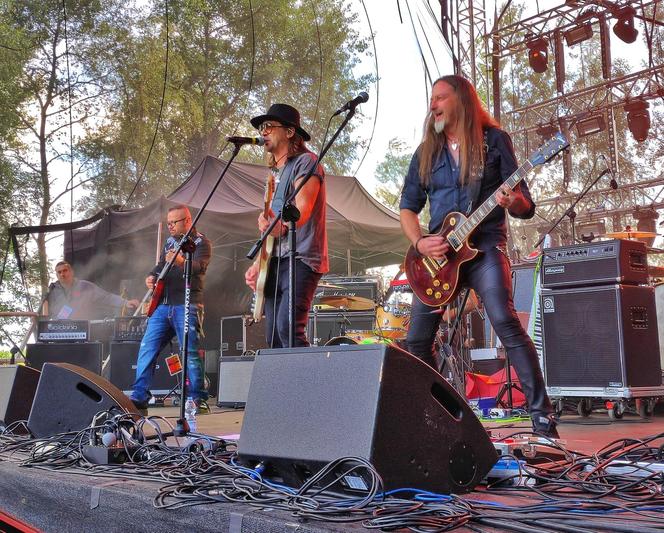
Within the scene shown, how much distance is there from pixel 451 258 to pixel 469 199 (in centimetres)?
27

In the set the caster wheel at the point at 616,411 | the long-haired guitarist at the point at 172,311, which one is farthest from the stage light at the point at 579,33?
the caster wheel at the point at 616,411

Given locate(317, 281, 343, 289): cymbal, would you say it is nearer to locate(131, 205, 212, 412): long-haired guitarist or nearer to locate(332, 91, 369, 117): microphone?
locate(131, 205, 212, 412): long-haired guitarist

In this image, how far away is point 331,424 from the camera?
1.58 metres

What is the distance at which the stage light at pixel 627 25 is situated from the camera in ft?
36.0

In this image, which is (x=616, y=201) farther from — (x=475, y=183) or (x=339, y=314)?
(x=475, y=183)

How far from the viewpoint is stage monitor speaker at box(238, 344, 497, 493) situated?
1488mm

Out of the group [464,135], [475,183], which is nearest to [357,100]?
[464,135]

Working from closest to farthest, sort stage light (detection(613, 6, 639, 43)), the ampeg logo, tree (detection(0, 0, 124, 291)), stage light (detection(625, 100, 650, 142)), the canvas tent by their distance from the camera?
the ampeg logo, the canvas tent, tree (detection(0, 0, 124, 291)), stage light (detection(613, 6, 639, 43)), stage light (detection(625, 100, 650, 142))

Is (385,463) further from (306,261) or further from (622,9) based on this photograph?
(622,9)

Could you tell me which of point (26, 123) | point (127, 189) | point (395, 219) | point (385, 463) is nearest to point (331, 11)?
point (395, 219)

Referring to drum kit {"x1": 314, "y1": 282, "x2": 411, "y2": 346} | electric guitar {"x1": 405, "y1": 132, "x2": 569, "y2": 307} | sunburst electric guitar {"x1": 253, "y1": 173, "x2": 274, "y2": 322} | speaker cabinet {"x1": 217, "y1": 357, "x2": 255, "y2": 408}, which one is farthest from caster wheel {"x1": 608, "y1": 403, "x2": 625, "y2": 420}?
speaker cabinet {"x1": 217, "y1": 357, "x2": 255, "y2": 408}

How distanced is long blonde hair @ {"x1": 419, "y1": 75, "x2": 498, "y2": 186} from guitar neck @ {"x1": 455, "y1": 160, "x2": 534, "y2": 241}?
17cm

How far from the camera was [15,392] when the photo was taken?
376 centimetres

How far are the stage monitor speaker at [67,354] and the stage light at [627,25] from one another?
9.49 metres
